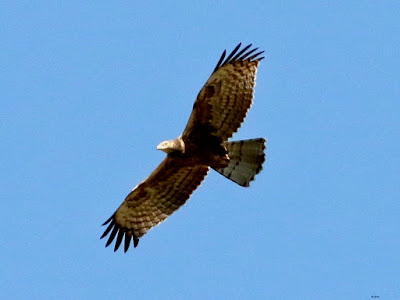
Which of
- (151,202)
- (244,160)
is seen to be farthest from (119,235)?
(244,160)

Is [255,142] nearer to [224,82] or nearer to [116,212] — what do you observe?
[224,82]

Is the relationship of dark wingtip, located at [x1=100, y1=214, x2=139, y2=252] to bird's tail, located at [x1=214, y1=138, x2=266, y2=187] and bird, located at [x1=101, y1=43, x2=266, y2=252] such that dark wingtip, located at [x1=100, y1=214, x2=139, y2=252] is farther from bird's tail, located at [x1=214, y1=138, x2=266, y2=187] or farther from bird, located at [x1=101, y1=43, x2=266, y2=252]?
bird's tail, located at [x1=214, y1=138, x2=266, y2=187]

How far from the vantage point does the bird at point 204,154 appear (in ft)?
57.1

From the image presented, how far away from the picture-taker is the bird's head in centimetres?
1728

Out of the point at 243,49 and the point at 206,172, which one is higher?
the point at 243,49

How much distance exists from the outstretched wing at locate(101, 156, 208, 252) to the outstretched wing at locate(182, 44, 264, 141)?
77cm

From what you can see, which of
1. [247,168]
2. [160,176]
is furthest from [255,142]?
[160,176]

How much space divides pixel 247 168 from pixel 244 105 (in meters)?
0.98

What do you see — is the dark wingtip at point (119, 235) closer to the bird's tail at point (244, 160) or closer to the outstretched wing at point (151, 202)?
the outstretched wing at point (151, 202)

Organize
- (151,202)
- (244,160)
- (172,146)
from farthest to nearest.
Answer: (151,202), (244,160), (172,146)

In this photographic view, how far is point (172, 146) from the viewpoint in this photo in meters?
17.4

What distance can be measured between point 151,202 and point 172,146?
120cm

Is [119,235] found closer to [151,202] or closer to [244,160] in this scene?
[151,202]

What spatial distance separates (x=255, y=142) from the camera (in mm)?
17734
